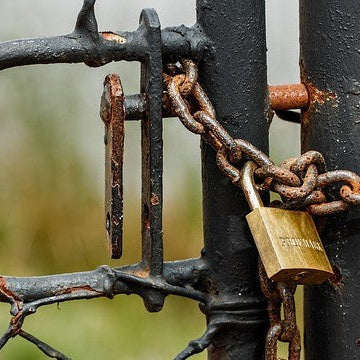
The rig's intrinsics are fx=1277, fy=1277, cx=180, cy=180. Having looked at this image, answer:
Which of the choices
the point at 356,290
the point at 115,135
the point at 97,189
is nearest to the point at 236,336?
the point at 356,290

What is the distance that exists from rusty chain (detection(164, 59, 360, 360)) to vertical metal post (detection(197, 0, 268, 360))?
3cm

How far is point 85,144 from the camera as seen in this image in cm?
188

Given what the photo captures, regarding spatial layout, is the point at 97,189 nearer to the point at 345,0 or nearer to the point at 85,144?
the point at 85,144

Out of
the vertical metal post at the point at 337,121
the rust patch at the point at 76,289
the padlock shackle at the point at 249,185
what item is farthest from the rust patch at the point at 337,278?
the rust patch at the point at 76,289

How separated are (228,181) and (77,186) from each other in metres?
0.78

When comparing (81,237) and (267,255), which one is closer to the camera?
(267,255)

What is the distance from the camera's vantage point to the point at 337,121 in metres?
1.12

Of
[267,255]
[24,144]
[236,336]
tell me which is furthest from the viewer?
[24,144]

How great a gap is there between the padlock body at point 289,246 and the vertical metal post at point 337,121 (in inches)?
2.4

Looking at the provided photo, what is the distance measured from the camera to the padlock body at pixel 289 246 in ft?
3.39

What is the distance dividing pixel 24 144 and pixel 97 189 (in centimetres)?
13

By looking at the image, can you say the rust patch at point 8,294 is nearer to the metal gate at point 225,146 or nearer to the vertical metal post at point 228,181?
the metal gate at point 225,146

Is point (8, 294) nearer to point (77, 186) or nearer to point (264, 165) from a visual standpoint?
point (264, 165)

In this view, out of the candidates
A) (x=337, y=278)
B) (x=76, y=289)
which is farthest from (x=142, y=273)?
(x=337, y=278)
